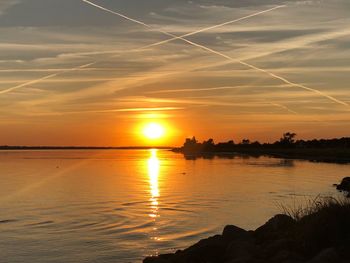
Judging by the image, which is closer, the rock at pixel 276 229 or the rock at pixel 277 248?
the rock at pixel 277 248

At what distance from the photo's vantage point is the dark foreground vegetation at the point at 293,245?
43.5 ft

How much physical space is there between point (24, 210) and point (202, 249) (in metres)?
21.2

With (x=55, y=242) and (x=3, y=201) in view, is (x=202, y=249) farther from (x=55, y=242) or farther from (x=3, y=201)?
(x=3, y=201)

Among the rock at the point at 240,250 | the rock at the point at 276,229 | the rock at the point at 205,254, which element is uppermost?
the rock at the point at 276,229

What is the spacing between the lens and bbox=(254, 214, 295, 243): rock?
1681cm

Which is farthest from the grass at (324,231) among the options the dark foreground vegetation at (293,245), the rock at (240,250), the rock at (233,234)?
the rock at (233,234)

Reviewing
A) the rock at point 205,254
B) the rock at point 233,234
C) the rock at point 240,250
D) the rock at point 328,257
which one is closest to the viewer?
the rock at point 328,257

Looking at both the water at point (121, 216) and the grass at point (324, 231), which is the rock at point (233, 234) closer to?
the grass at point (324, 231)

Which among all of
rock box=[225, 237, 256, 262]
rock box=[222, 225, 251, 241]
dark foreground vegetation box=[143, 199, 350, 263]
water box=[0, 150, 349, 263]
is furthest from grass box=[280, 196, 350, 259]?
water box=[0, 150, 349, 263]

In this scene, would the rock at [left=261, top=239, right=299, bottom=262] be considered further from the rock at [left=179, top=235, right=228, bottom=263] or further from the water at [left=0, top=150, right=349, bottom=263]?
the water at [left=0, top=150, right=349, bottom=263]

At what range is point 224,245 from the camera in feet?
54.2

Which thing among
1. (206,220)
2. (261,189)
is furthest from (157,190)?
(206,220)

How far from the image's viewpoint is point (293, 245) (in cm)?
1460

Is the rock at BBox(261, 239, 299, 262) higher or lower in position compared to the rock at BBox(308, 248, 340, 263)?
lower
